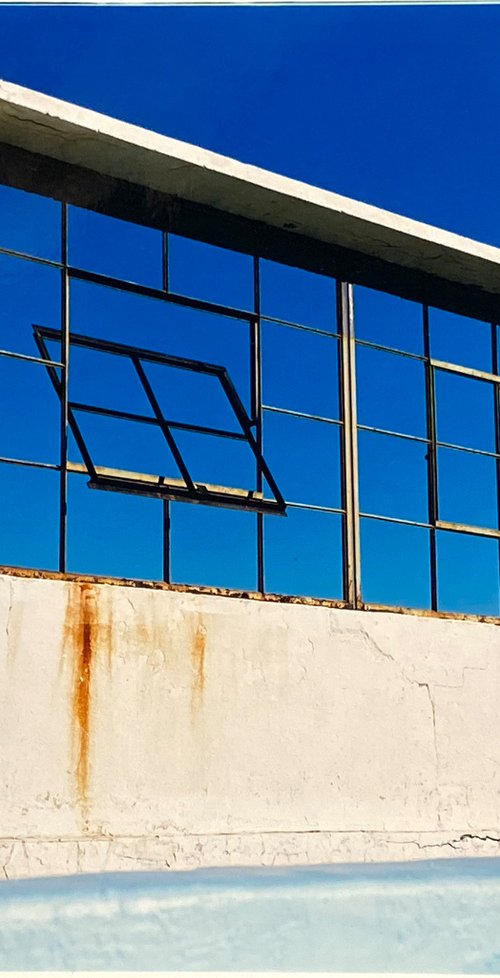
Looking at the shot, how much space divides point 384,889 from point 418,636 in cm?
189

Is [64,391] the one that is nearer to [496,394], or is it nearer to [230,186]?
[230,186]

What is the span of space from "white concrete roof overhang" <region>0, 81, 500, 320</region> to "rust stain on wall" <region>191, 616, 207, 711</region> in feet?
9.78

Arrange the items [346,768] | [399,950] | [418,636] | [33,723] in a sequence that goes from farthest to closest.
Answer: [418,636]
[346,768]
[33,723]
[399,950]

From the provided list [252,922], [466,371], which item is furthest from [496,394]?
Answer: [252,922]

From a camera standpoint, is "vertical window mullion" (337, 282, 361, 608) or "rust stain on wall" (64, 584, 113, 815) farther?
"vertical window mullion" (337, 282, 361, 608)

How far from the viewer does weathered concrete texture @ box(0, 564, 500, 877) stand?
7.50 m

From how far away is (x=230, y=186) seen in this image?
9281 mm

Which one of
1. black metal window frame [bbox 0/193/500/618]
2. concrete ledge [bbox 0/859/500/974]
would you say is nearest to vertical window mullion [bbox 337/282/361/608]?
black metal window frame [bbox 0/193/500/618]

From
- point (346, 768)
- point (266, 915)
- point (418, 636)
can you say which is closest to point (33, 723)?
point (266, 915)

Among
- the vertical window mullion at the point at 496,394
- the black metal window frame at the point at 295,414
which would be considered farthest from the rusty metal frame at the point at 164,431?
the vertical window mullion at the point at 496,394

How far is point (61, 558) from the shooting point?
815 cm

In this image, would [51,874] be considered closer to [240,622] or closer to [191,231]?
[240,622]

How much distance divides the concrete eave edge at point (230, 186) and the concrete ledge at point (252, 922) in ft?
14.4

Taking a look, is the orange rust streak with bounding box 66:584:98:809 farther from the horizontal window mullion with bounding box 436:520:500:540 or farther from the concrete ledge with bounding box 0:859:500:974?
the horizontal window mullion with bounding box 436:520:500:540
